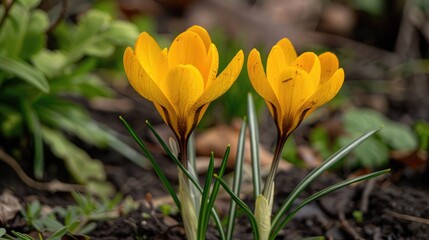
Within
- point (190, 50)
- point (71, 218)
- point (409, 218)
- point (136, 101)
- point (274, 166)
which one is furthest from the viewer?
point (136, 101)

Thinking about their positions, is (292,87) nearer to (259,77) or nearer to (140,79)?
(259,77)

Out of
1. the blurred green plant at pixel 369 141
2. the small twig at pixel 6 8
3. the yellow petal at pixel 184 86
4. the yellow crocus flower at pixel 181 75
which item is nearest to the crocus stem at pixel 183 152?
the yellow crocus flower at pixel 181 75

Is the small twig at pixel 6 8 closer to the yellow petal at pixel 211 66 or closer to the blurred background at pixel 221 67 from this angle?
the blurred background at pixel 221 67

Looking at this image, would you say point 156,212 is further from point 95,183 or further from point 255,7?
point 255,7

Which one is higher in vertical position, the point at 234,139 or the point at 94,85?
the point at 94,85

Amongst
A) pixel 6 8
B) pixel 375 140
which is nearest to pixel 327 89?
pixel 6 8

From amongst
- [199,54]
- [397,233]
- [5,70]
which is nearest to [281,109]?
[199,54]
